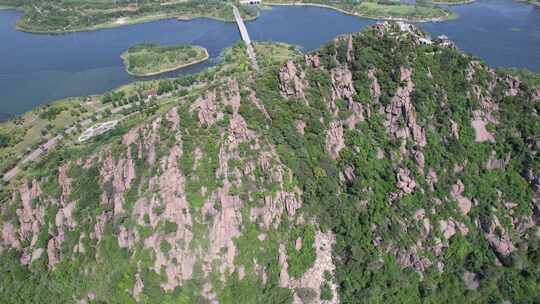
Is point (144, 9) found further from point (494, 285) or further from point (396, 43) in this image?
point (494, 285)

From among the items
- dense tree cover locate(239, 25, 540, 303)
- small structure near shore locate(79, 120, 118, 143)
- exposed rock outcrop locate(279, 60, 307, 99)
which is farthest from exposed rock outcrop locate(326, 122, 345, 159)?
small structure near shore locate(79, 120, 118, 143)


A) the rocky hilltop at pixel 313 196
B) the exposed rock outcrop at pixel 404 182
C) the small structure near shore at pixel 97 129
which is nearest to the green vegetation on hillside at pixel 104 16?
the small structure near shore at pixel 97 129

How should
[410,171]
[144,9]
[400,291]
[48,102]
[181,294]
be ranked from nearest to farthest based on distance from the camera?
1. [181,294]
2. [400,291]
3. [410,171]
4. [48,102]
5. [144,9]

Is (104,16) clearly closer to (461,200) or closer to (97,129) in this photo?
(97,129)

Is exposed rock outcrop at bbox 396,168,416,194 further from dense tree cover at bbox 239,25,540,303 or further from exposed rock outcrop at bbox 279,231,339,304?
exposed rock outcrop at bbox 279,231,339,304

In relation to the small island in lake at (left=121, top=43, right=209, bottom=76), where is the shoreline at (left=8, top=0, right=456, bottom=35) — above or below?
above

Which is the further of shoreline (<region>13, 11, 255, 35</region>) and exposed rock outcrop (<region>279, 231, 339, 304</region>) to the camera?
shoreline (<region>13, 11, 255, 35</region>)

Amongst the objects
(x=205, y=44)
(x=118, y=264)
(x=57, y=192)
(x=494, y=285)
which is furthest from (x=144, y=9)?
(x=494, y=285)

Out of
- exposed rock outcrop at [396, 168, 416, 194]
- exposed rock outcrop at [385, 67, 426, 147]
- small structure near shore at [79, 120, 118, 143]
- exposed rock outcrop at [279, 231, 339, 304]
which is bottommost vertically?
small structure near shore at [79, 120, 118, 143]

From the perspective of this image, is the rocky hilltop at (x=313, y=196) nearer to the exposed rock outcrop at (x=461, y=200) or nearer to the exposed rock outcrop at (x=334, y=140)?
the exposed rock outcrop at (x=334, y=140)
